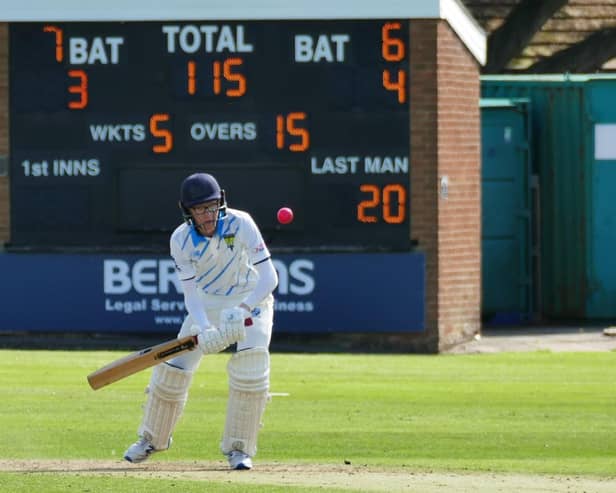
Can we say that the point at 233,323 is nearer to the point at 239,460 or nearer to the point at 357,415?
the point at 239,460

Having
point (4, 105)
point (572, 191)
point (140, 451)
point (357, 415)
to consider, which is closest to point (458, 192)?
point (572, 191)

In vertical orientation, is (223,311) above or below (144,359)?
above

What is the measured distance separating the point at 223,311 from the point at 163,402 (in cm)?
80

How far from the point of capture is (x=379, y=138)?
20031 mm

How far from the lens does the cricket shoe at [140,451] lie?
461 inches

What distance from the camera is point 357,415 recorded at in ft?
48.5

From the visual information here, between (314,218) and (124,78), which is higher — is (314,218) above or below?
below

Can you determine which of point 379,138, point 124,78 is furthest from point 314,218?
point 124,78

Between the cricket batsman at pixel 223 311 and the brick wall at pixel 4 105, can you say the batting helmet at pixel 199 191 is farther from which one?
the brick wall at pixel 4 105

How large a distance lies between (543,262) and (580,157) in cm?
140

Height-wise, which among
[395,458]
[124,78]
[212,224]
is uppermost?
[124,78]

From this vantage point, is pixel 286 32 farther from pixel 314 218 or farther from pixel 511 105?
pixel 511 105

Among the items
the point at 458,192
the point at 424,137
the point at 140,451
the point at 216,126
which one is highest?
the point at 216,126

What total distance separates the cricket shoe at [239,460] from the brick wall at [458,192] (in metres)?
9.11
